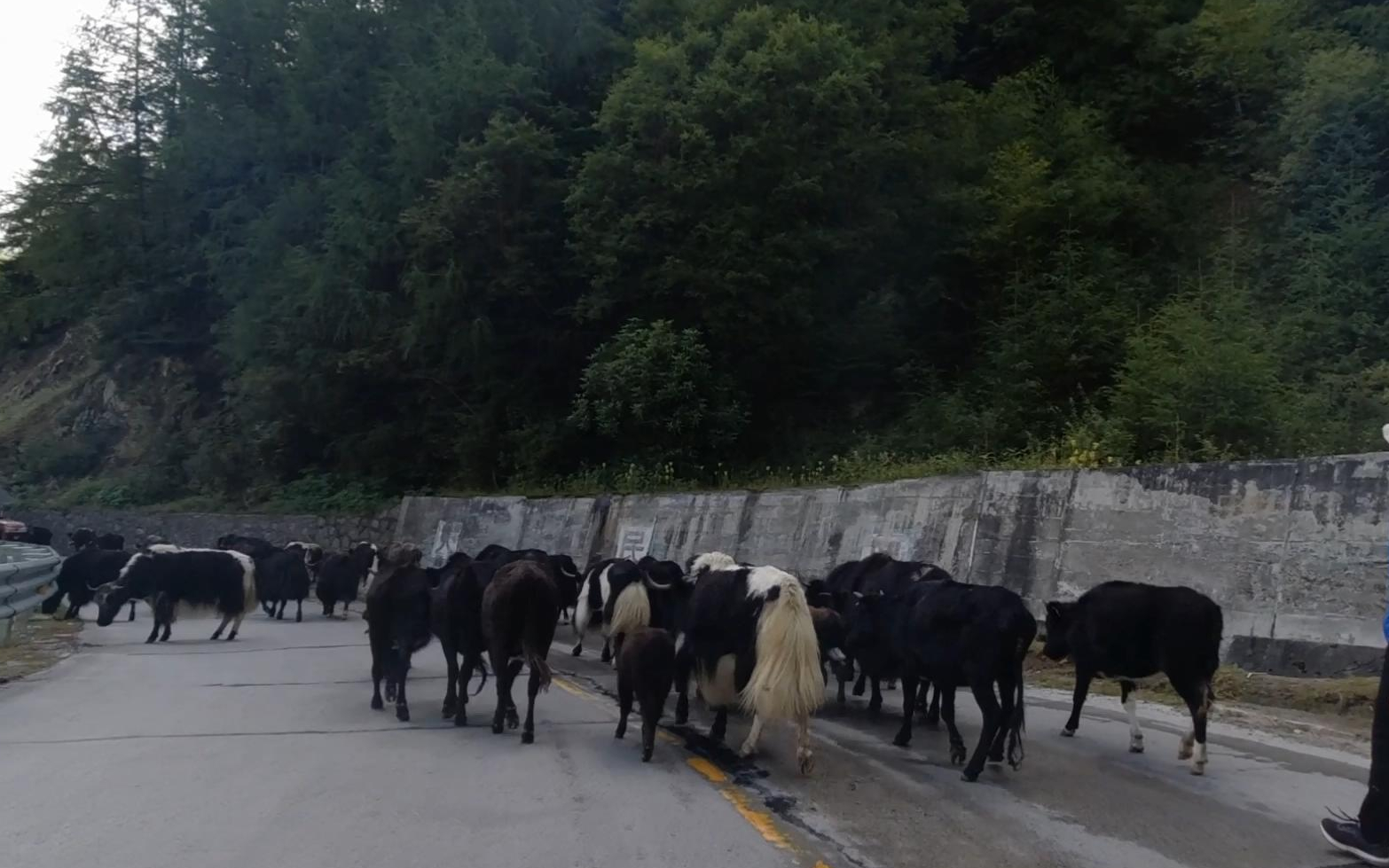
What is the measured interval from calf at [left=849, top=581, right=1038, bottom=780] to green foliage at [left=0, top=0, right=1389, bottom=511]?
674 centimetres

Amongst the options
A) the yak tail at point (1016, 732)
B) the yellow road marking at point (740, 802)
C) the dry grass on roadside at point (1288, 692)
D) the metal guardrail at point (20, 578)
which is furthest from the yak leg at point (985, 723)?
the metal guardrail at point (20, 578)

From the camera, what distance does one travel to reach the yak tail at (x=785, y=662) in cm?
916

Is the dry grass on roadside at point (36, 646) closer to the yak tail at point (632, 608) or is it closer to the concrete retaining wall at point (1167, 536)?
the yak tail at point (632, 608)

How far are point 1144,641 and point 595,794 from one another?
4.56 meters

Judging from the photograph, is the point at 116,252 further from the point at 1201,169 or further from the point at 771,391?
the point at 1201,169

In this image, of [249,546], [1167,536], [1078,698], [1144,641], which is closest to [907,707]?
[1078,698]

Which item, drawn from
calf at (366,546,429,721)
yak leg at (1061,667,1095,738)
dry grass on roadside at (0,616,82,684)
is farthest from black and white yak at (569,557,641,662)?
dry grass on roadside at (0,616,82,684)

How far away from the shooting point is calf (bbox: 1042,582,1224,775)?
9.11 meters

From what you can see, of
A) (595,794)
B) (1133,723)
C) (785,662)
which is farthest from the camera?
(1133,723)

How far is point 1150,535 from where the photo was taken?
13422 millimetres

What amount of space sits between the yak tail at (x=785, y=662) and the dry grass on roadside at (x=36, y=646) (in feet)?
31.0

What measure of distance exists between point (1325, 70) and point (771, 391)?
14.0 metres

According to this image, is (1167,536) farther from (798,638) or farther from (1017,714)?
(798,638)

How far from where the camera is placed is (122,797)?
7906 mm
